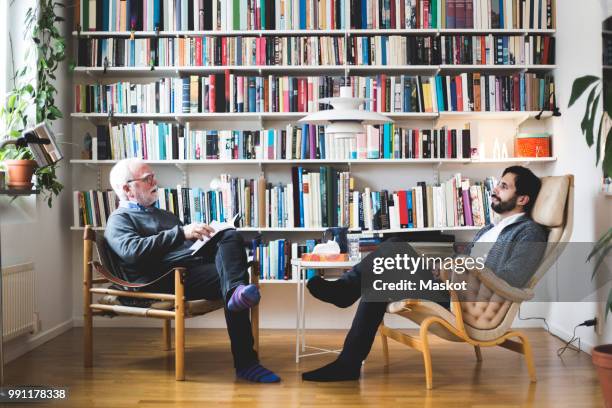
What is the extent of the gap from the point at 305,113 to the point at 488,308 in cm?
189

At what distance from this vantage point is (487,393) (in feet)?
10.4

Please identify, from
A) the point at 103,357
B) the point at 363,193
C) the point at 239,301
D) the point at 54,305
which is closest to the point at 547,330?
the point at 363,193

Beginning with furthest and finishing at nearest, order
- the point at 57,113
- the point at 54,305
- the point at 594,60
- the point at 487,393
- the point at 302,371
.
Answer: the point at 54,305, the point at 57,113, the point at 594,60, the point at 302,371, the point at 487,393

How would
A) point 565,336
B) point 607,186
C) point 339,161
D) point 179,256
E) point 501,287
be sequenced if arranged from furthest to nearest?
point 339,161
point 565,336
point 179,256
point 607,186
point 501,287

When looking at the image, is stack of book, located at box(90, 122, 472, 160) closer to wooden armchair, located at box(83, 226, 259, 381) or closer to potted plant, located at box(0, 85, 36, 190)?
potted plant, located at box(0, 85, 36, 190)

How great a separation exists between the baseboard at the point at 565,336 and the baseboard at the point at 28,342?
10.6 ft

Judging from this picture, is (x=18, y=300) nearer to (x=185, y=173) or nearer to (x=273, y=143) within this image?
(x=185, y=173)

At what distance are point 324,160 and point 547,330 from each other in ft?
6.17

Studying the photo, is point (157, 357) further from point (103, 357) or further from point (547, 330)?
point (547, 330)

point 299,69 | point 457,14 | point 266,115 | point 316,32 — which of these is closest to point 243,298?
point 266,115

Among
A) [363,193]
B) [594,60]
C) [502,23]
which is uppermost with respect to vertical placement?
[502,23]

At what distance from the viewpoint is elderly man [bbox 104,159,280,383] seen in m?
3.42

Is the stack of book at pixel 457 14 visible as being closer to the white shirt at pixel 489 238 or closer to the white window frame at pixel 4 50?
the white shirt at pixel 489 238

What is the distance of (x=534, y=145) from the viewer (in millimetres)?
4629
